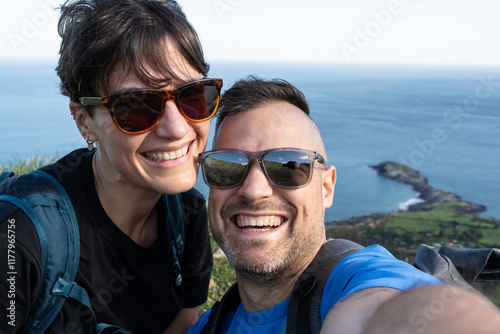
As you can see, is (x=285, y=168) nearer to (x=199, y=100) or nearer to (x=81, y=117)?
(x=199, y=100)

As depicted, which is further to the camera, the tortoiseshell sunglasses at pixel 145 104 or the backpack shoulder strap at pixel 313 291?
the tortoiseshell sunglasses at pixel 145 104

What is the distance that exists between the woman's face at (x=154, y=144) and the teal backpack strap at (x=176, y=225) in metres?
0.43

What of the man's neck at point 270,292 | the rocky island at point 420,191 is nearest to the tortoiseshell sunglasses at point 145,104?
the man's neck at point 270,292

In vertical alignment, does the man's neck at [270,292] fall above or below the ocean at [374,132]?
above

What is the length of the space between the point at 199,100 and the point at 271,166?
1.86ft

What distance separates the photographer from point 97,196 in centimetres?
259

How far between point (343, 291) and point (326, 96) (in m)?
94.4

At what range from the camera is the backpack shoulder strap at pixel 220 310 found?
2.40m

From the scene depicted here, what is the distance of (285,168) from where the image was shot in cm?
238

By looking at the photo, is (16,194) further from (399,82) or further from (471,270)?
(399,82)

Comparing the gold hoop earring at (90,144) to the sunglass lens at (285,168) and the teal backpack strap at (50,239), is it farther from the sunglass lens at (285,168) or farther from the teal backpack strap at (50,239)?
the sunglass lens at (285,168)

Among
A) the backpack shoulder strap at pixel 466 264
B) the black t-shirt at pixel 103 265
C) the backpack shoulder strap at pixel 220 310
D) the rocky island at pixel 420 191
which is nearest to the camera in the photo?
the backpack shoulder strap at pixel 466 264

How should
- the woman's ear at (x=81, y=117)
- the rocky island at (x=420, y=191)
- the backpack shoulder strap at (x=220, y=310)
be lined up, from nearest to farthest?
1. the backpack shoulder strap at (x=220, y=310)
2. the woman's ear at (x=81, y=117)
3. the rocky island at (x=420, y=191)

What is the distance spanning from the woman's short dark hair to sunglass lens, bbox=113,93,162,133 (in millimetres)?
90
